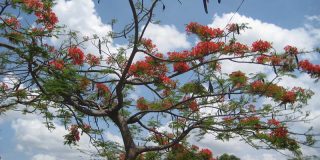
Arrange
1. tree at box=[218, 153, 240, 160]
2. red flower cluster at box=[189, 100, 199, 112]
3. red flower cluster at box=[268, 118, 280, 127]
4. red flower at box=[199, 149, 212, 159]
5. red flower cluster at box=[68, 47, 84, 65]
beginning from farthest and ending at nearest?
tree at box=[218, 153, 240, 160] < red flower at box=[199, 149, 212, 159] < red flower cluster at box=[189, 100, 199, 112] < red flower cluster at box=[268, 118, 280, 127] < red flower cluster at box=[68, 47, 84, 65]

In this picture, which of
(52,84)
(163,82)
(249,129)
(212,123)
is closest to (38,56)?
(52,84)

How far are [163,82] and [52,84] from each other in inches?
130

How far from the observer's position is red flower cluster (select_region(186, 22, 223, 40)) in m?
9.37

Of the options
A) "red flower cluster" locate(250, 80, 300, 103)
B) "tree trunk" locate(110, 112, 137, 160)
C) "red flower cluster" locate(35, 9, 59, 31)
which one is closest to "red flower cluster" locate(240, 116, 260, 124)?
"red flower cluster" locate(250, 80, 300, 103)

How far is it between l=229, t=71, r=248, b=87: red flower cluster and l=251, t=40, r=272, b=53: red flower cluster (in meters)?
0.67

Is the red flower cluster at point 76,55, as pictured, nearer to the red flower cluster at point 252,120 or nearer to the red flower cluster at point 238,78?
the red flower cluster at point 238,78

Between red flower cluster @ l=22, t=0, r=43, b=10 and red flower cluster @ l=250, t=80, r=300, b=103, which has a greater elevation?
red flower cluster @ l=22, t=0, r=43, b=10

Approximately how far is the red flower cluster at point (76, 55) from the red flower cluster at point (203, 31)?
2.48 m

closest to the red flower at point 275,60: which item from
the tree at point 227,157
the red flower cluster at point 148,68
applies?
the red flower cluster at point 148,68

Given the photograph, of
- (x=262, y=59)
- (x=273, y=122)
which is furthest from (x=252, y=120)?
(x=262, y=59)

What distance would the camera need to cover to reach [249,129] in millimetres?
9664

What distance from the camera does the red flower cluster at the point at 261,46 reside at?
934 centimetres

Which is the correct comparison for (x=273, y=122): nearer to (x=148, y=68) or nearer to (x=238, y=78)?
(x=238, y=78)

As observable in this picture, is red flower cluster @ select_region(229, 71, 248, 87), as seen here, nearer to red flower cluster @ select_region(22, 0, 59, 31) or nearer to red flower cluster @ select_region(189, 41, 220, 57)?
red flower cluster @ select_region(189, 41, 220, 57)
